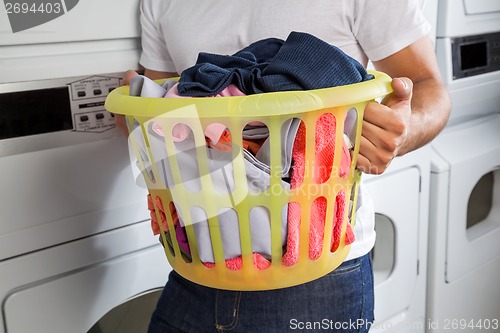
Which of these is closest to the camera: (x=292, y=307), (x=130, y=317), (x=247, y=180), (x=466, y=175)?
(x=247, y=180)

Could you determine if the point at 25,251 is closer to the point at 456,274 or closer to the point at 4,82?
the point at 4,82

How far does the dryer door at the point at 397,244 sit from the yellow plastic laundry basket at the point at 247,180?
2.74 feet

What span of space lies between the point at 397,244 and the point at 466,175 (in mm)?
317

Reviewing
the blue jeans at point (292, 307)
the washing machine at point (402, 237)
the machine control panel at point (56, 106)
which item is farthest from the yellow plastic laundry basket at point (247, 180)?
the washing machine at point (402, 237)

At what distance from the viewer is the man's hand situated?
29.1 inches

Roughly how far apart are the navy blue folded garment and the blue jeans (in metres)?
0.34

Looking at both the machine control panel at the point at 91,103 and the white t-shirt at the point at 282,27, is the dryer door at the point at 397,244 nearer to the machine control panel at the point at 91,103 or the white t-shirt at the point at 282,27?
the white t-shirt at the point at 282,27

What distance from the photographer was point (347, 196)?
30.3 inches

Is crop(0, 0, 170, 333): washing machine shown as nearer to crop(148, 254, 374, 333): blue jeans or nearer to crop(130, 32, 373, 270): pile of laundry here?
crop(148, 254, 374, 333): blue jeans

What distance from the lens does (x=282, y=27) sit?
1.00 metres

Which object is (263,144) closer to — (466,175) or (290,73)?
(290,73)

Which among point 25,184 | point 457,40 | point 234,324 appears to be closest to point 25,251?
point 25,184

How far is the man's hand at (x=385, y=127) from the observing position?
0.74 meters

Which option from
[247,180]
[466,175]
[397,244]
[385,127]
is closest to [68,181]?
[247,180]
